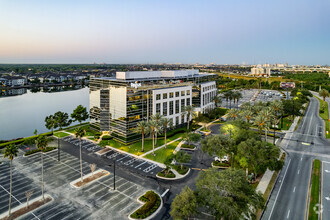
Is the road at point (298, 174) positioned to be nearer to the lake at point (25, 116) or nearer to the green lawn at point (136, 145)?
the green lawn at point (136, 145)

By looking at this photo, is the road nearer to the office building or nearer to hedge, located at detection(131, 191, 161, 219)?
hedge, located at detection(131, 191, 161, 219)

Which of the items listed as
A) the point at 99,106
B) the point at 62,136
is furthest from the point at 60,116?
the point at 99,106

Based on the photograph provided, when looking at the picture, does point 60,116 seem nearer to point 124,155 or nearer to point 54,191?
point 124,155

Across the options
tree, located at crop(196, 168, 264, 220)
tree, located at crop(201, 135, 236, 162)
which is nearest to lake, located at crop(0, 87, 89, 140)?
tree, located at crop(201, 135, 236, 162)

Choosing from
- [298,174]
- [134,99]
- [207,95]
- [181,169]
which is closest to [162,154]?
[181,169]

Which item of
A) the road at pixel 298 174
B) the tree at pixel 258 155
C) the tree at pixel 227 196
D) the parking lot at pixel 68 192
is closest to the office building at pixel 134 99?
the parking lot at pixel 68 192

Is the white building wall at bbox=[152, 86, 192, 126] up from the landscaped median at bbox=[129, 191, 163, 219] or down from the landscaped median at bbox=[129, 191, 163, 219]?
up
